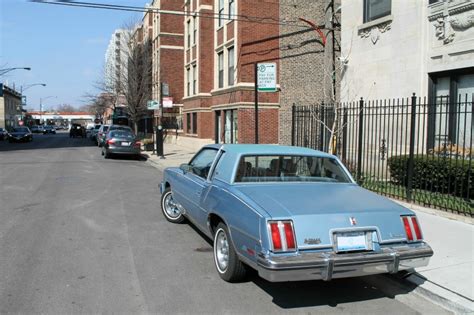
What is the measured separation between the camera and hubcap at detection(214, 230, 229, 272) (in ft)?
16.5

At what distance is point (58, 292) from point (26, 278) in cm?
65

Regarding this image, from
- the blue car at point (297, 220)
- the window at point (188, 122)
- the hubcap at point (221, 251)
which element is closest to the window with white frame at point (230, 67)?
the window at point (188, 122)

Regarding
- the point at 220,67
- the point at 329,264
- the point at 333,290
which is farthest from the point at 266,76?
the point at 220,67

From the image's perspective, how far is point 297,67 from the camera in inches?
893

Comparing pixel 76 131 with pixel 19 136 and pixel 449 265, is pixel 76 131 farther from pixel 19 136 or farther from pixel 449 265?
pixel 449 265

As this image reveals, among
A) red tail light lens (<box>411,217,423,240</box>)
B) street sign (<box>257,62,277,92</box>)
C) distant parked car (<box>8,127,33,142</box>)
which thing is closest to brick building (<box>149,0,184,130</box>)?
distant parked car (<box>8,127,33,142</box>)

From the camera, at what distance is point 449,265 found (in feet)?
18.1

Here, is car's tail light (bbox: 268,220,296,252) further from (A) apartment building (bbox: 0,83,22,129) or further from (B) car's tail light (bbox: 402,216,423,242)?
(A) apartment building (bbox: 0,83,22,129)

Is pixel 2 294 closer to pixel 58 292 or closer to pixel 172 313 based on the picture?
pixel 58 292

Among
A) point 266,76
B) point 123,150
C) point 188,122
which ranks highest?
point 266,76

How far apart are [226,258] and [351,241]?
148 cm

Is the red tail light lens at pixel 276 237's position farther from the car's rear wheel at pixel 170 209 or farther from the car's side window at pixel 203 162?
the car's rear wheel at pixel 170 209

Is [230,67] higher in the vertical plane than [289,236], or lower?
higher

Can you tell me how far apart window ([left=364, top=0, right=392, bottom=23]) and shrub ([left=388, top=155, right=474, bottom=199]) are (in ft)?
18.8
